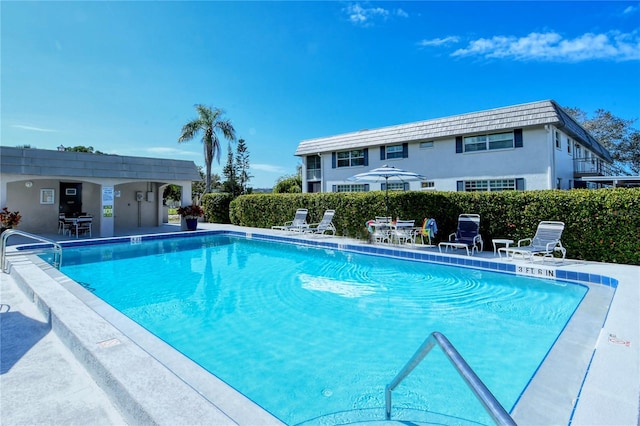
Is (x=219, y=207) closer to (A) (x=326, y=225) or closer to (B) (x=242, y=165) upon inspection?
(A) (x=326, y=225)

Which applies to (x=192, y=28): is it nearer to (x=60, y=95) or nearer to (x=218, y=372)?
(x=60, y=95)

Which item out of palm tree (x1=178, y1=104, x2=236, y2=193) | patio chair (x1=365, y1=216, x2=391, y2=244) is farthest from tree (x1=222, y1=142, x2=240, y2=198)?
patio chair (x1=365, y1=216, x2=391, y2=244)

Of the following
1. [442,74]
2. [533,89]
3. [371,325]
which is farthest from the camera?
[533,89]

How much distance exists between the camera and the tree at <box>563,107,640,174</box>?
3281 centimetres

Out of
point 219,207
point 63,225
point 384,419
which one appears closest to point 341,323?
point 384,419

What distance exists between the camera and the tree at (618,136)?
32.8 m

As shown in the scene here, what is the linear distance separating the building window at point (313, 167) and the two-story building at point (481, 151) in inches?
99.7

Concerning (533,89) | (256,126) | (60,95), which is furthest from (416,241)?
(256,126)

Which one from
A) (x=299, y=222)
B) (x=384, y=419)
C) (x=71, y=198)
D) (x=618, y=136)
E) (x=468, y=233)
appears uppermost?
(x=618, y=136)

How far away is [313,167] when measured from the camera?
26703mm

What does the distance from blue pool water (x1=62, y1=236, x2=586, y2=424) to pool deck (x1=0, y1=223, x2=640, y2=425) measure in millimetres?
459

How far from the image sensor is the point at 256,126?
28.9 meters

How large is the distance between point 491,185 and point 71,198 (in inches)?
810

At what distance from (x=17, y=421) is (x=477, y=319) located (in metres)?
5.32
